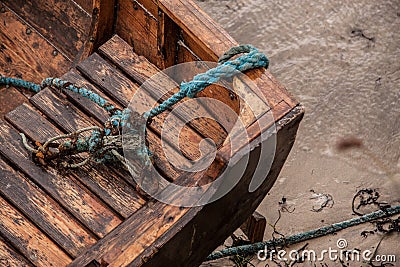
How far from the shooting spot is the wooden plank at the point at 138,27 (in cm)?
401

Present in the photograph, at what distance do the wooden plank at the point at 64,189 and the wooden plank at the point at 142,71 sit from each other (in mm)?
573

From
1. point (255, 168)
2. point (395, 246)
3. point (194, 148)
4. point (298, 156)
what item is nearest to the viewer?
point (255, 168)

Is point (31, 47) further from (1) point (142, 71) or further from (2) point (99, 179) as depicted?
(2) point (99, 179)

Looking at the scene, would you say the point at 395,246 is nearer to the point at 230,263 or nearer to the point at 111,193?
the point at 230,263

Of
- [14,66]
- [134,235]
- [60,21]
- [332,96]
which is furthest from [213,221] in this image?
[332,96]

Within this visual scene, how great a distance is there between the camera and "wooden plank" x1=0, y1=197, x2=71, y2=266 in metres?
3.47

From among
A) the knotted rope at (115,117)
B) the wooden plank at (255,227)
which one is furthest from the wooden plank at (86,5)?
the wooden plank at (255,227)

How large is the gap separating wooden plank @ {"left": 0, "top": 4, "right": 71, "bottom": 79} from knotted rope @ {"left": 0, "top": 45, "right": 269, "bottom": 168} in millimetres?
619

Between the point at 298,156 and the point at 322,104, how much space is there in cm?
41

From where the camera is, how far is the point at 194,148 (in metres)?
3.79

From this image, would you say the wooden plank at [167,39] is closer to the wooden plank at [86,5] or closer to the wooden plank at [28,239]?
the wooden plank at [86,5]

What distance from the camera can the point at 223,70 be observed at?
11.4 feet

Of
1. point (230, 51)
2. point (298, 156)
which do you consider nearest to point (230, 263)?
point (298, 156)

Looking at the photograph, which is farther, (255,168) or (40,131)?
(40,131)
